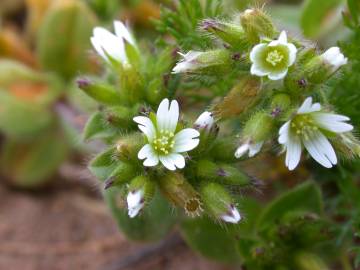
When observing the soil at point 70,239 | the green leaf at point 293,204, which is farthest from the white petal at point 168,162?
the soil at point 70,239

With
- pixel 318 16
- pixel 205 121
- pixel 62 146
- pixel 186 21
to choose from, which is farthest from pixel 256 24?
pixel 62 146

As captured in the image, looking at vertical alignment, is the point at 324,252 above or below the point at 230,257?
above

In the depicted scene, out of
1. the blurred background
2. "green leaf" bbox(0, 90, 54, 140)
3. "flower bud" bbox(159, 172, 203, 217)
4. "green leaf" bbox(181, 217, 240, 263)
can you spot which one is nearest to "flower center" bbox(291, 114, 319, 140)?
"flower bud" bbox(159, 172, 203, 217)

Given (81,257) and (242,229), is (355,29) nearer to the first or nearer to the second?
(242,229)

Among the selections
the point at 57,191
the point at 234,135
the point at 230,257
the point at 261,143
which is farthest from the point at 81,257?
the point at 261,143

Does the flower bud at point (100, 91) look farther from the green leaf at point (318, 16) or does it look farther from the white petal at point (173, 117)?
the green leaf at point (318, 16)

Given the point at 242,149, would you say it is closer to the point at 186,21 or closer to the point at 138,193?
the point at 138,193
